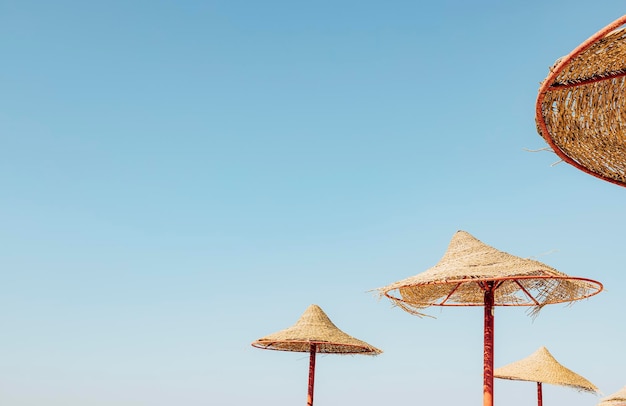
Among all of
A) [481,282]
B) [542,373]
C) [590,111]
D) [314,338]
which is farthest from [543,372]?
[590,111]

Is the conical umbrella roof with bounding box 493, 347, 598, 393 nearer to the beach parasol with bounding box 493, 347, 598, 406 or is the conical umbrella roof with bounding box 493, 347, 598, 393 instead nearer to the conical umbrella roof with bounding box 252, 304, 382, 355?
the beach parasol with bounding box 493, 347, 598, 406

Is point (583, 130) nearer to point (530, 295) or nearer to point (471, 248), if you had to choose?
point (471, 248)

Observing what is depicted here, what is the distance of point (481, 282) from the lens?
725 centimetres

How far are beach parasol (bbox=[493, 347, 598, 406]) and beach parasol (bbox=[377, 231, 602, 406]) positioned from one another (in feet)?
19.4

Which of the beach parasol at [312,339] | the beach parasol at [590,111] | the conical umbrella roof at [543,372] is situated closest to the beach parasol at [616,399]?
the conical umbrella roof at [543,372]

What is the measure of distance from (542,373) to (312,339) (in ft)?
20.3

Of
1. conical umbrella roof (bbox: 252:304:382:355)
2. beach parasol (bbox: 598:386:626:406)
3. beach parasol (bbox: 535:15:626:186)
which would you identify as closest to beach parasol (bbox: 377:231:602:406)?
beach parasol (bbox: 535:15:626:186)

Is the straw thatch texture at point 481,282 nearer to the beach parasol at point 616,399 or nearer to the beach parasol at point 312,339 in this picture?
the beach parasol at point 312,339

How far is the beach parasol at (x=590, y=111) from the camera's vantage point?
299 centimetres

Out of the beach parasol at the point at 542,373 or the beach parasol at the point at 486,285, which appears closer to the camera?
the beach parasol at the point at 486,285

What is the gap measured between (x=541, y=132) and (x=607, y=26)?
1.13 metres

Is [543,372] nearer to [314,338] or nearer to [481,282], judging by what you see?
[314,338]

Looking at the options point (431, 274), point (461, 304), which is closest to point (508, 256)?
point (431, 274)

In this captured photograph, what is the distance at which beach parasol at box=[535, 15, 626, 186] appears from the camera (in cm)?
299
